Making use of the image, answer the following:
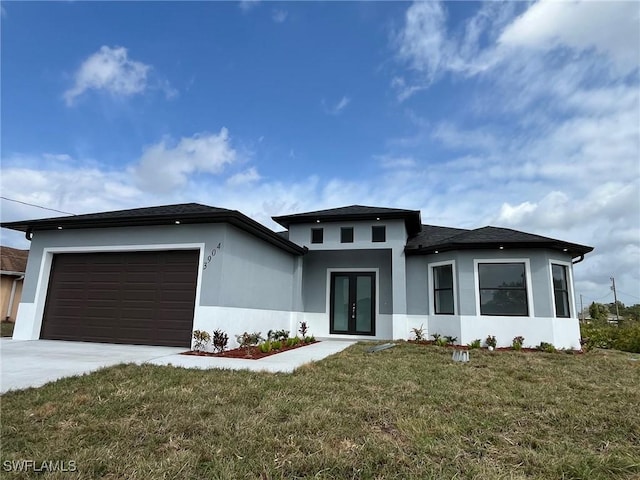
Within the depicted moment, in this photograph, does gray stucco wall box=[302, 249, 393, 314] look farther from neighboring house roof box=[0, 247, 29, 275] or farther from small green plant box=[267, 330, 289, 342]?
neighboring house roof box=[0, 247, 29, 275]

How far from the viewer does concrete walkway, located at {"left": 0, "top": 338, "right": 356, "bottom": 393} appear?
4945mm

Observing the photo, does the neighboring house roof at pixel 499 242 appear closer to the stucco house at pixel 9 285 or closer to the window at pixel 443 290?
the window at pixel 443 290

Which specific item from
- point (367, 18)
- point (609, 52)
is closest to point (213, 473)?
point (367, 18)

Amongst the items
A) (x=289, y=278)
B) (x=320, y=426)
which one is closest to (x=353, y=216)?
(x=289, y=278)

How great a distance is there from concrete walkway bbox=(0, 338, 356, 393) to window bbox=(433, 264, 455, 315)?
5243 mm

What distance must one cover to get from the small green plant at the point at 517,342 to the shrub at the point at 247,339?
7.28 m

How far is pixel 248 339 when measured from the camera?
851 cm

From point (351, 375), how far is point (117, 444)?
361 cm

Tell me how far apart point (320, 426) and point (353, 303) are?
1030 centimetres

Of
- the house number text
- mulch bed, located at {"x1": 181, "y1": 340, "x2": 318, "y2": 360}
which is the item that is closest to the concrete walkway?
mulch bed, located at {"x1": 181, "y1": 340, "x2": 318, "y2": 360}

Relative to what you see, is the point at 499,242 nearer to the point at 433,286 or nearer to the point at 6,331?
the point at 433,286

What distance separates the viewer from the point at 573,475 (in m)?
2.61

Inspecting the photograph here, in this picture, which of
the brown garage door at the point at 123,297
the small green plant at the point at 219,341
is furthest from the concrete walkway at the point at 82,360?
the small green plant at the point at 219,341

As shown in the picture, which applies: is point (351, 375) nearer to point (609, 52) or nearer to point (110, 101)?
point (609, 52)
